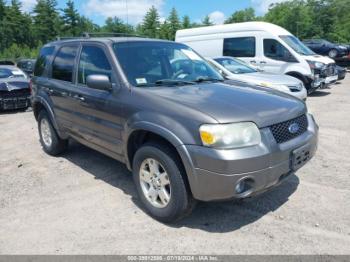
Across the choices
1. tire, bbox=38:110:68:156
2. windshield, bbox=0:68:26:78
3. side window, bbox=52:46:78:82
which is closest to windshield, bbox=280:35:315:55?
side window, bbox=52:46:78:82

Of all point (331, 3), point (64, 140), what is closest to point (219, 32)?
point (64, 140)

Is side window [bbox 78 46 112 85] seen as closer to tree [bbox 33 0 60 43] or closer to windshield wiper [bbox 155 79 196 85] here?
windshield wiper [bbox 155 79 196 85]

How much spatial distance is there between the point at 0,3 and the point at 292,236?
6391 cm

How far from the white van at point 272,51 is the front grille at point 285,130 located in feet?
27.0

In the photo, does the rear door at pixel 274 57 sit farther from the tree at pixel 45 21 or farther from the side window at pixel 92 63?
the tree at pixel 45 21

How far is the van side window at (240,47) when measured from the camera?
12.3m

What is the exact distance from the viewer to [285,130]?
3.42m

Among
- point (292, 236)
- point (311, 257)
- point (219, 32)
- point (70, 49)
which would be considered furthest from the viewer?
point (219, 32)

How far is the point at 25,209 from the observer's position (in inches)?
161

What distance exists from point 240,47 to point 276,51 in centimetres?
143

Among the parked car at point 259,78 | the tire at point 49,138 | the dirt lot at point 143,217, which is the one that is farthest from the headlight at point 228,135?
the parked car at point 259,78

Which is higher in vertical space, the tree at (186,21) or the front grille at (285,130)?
the tree at (186,21)

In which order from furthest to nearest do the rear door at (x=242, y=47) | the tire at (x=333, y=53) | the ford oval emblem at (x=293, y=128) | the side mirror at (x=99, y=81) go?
the tire at (x=333, y=53) → the rear door at (x=242, y=47) → the side mirror at (x=99, y=81) → the ford oval emblem at (x=293, y=128)

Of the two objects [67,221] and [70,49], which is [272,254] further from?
[70,49]
